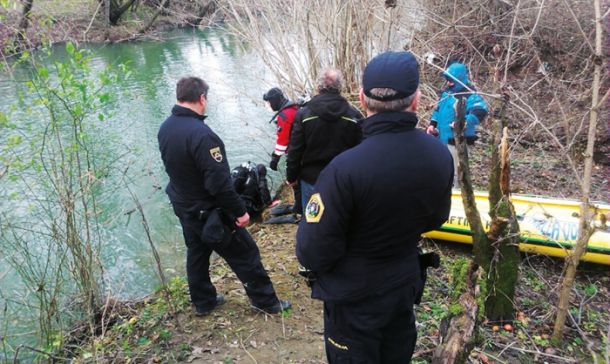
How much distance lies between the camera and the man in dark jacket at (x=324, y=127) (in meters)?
3.74

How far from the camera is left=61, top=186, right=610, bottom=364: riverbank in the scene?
3.22 metres

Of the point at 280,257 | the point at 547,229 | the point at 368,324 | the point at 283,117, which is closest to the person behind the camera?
the point at 368,324

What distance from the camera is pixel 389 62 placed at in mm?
1789

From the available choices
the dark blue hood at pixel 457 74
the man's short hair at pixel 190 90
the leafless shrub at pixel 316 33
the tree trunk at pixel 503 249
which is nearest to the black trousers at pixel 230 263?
the man's short hair at pixel 190 90

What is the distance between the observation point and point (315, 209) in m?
1.87

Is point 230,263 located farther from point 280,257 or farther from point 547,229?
point 547,229

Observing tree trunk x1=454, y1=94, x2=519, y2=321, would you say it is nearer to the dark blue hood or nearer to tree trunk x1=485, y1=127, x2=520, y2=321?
tree trunk x1=485, y1=127, x2=520, y2=321

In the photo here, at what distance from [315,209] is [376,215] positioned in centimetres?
26

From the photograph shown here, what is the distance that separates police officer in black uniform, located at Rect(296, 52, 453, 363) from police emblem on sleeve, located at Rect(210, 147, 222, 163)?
4.29 feet

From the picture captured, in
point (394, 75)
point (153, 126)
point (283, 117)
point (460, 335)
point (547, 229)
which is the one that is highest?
point (394, 75)

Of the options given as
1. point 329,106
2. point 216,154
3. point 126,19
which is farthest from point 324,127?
point 126,19

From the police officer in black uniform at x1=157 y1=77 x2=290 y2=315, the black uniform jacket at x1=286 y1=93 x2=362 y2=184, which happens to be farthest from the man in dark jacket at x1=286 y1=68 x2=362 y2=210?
the police officer in black uniform at x1=157 y1=77 x2=290 y2=315

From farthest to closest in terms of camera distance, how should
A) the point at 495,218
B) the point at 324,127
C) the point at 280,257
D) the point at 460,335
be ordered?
the point at 280,257, the point at 324,127, the point at 495,218, the point at 460,335

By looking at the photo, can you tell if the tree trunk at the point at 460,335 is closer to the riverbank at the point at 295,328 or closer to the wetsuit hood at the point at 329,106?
the riverbank at the point at 295,328
